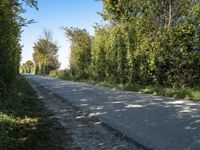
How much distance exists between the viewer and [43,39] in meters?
106

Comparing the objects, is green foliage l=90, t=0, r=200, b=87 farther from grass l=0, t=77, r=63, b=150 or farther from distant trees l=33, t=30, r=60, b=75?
distant trees l=33, t=30, r=60, b=75

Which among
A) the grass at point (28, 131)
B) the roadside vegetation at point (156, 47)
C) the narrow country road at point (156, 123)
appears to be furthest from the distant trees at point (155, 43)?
the grass at point (28, 131)

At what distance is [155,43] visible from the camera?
83.5 feet

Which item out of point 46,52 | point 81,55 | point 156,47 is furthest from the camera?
point 46,52

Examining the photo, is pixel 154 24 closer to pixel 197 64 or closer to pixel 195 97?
pixel 197 64

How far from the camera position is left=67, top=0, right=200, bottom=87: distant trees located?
77.7ft

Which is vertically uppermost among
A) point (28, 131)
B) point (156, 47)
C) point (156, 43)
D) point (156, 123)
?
point (156, 43)

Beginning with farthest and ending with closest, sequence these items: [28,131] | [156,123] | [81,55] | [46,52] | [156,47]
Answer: [46,52] < [81,55] < [156,47] < [156,123] < [28,131]

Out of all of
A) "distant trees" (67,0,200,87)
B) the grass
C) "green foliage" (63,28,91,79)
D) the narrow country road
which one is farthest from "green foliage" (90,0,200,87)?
"green foliage" (63,28,91,79)

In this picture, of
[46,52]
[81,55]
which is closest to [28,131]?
[81,55]

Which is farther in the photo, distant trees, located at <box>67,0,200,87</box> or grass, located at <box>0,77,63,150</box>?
distant trees, located at <box>67,0,200,87</box>

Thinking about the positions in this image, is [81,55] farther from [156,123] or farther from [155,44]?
[156,123]

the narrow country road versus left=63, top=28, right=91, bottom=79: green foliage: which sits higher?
left=63, top=28, right=91, bottom=79: green foliage

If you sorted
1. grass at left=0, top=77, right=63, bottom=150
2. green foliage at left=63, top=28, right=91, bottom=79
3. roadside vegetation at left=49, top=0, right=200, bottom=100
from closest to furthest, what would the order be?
grass at left=0, top=77, right=63, bottom=150
roadside vegetation at left=49, top=0, right=200, bottom=100
green foliage at left=63, top=28, right=91, bottom=79
